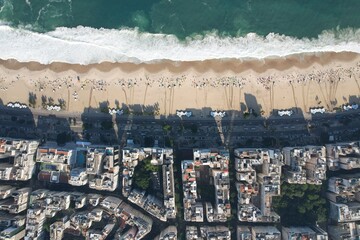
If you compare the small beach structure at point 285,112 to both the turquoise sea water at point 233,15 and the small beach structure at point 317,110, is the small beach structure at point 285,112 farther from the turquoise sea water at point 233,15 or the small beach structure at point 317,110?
the turquoise sea water at point 233,15

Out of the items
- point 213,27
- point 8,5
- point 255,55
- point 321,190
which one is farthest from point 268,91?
point 8,5

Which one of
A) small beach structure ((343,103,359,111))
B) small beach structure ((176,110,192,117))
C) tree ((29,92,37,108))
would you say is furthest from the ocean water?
small beach structure ((343,103,359,111))

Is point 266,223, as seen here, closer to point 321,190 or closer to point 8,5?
point 321,190

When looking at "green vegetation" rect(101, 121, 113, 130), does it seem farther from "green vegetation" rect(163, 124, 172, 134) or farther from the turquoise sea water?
the turquoise sea water

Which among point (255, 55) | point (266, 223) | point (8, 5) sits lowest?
point (266, 223)

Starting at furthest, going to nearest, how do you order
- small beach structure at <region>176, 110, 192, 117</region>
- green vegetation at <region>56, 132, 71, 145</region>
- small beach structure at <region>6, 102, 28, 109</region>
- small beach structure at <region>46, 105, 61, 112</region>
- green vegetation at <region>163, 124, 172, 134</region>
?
small beach structure at <region>6, 102, 28, 109</region>
small beach structure at <region>46, 105, 61, 112</region>
green vegetation at <region>56, 132, 71, 145</region>
small beach structure at <region>176, 110, 192, 117</region>
green vegetation at <region>163, 124, 172, 134</region>

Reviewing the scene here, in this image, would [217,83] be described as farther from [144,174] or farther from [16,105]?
[16,105]
